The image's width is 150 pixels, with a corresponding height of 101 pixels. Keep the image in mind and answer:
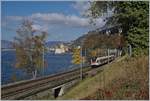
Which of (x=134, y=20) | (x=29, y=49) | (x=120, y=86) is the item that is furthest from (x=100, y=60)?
(x=120, y=86)

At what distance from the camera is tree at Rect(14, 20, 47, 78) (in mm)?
45656

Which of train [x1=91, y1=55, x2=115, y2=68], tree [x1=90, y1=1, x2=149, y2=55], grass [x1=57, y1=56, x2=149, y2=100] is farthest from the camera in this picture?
train [x1=91, y1=55, x2=115, y2=68]

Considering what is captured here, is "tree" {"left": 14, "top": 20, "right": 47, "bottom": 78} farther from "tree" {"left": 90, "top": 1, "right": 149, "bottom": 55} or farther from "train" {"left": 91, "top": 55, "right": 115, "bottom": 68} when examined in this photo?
"tree" {"left": 90, "top": 1, "right": 149, "bottom": 55}

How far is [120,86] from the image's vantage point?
1398 centimetres

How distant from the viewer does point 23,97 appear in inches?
592

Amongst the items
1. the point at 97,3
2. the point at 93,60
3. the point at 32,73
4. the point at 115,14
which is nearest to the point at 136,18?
the point at 115,14

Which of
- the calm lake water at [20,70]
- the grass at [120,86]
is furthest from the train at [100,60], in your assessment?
the grass at [120,86]

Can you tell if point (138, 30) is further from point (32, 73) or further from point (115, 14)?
point (32, 73)

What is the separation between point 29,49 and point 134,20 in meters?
27.9

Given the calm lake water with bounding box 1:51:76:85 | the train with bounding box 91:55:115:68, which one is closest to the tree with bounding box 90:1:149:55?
the calm lake water with bounding box 1:51:76:85

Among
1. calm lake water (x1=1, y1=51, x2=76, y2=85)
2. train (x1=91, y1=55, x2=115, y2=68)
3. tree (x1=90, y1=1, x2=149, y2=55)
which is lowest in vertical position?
calm lake water (x1=1, y1=51, x2=76, y2=85)

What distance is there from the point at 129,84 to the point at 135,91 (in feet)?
2.83

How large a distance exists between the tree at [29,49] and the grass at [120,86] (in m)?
28.0

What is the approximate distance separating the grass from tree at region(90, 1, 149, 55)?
12.1 ft
